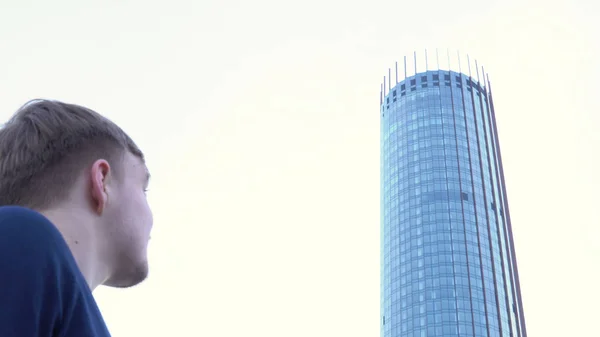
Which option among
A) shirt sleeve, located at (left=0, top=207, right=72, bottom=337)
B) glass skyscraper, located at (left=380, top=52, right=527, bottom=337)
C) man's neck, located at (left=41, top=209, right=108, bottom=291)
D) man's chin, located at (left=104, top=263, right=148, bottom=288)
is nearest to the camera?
shirt sleeve, located at (left=0, top=207, right=72, bottom=337)

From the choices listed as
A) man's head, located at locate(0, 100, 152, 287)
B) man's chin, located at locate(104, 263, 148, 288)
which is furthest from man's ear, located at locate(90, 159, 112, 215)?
man's chin, located at locate(104, 263, 148, 288)

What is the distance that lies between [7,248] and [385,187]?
128 m

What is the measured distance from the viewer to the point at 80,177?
1.73 meters

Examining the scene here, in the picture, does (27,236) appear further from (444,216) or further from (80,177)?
(444,216)

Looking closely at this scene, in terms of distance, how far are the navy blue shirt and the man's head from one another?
0.26m

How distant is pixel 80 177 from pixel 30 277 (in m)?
0.44

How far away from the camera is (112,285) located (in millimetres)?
1892

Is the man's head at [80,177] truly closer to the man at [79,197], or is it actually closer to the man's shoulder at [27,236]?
the man at [79,197]

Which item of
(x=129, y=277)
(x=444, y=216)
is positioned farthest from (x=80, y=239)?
(x=444, y=216)

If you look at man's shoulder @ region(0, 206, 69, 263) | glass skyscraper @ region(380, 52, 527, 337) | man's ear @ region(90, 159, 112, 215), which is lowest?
man's shoulder @ region(0, 206, 69, 263)

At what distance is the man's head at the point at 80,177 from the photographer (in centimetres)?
171

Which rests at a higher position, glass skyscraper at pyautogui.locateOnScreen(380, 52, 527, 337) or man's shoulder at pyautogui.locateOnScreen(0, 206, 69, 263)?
glass skyscraper at pyautogui.locateOnScreen(380, 52, 527, 337)

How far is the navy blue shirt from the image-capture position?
1301 mm

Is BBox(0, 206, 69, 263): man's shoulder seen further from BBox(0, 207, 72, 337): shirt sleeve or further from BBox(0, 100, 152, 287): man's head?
BBox(0, 100, 152, 287): man's head
